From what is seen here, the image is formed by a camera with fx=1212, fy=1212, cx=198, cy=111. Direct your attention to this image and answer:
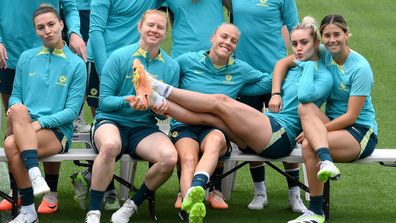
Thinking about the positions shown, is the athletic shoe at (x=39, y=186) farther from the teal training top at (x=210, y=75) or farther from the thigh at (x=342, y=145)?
the thigh at (x=342, y=145)

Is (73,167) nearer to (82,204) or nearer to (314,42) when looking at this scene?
(82,204)

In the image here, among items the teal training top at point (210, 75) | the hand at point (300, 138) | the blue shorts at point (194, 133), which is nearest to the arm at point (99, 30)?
the teal training top at point (210, 75)

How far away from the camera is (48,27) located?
8.86 meters

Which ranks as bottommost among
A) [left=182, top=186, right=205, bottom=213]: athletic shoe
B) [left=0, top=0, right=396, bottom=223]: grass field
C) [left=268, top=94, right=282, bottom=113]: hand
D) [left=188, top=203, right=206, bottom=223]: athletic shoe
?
[left=0, top=0, right=396, bottom=223]: grass field

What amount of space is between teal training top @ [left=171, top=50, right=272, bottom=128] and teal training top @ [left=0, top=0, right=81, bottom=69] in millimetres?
923

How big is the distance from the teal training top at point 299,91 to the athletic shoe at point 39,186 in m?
1.78

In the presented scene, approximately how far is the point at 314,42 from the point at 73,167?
271 cm

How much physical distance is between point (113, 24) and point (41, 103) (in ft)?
3.26

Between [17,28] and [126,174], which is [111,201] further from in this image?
[17,28]

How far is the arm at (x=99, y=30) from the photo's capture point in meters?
9.30

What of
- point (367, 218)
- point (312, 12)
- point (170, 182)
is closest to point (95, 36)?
point (170, 182)

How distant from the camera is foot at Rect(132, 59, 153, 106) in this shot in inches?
338

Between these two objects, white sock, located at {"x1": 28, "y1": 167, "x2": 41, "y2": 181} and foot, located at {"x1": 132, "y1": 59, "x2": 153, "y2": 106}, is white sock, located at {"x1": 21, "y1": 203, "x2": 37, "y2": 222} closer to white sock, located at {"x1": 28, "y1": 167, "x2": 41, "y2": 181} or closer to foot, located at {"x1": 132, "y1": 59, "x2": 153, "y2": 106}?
white sock, located at {"x1": 28, "y1": 167, "x2": 41, "y2": 181}

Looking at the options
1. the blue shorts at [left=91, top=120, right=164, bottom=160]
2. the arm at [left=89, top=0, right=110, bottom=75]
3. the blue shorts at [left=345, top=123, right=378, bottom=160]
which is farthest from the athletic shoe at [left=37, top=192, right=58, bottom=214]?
the blue shorts at [left=345, top=123, right=378, bottom=160]
